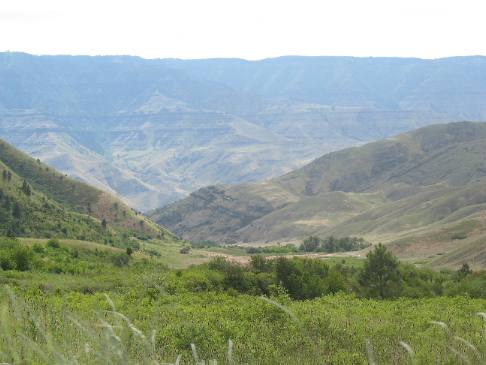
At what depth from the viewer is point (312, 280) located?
3588cm

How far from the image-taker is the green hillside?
84319mm

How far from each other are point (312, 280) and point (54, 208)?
229 feet

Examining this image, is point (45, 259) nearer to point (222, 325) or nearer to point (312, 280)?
point (312, 280)

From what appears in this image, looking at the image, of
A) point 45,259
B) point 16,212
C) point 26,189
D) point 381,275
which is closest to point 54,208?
point 26,189

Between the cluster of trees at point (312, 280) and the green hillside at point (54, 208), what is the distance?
4089 cm

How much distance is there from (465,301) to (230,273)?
13469mm

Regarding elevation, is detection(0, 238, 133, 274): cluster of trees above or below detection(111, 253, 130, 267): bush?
above

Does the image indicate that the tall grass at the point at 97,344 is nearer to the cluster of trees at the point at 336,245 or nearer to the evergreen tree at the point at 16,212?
the evergreen tree at the point at 16,212

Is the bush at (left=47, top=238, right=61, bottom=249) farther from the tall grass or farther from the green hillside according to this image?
the tall grass

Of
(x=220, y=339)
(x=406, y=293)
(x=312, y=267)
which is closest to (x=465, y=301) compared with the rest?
(x=406, y=293)

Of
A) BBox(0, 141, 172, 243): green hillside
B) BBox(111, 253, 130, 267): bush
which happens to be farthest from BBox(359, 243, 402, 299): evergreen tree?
BBox(0, 141, 172, 243): green hillside

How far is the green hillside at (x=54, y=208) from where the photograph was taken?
84319 mm

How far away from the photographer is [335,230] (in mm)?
175125

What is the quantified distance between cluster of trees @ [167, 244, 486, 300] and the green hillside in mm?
40888
